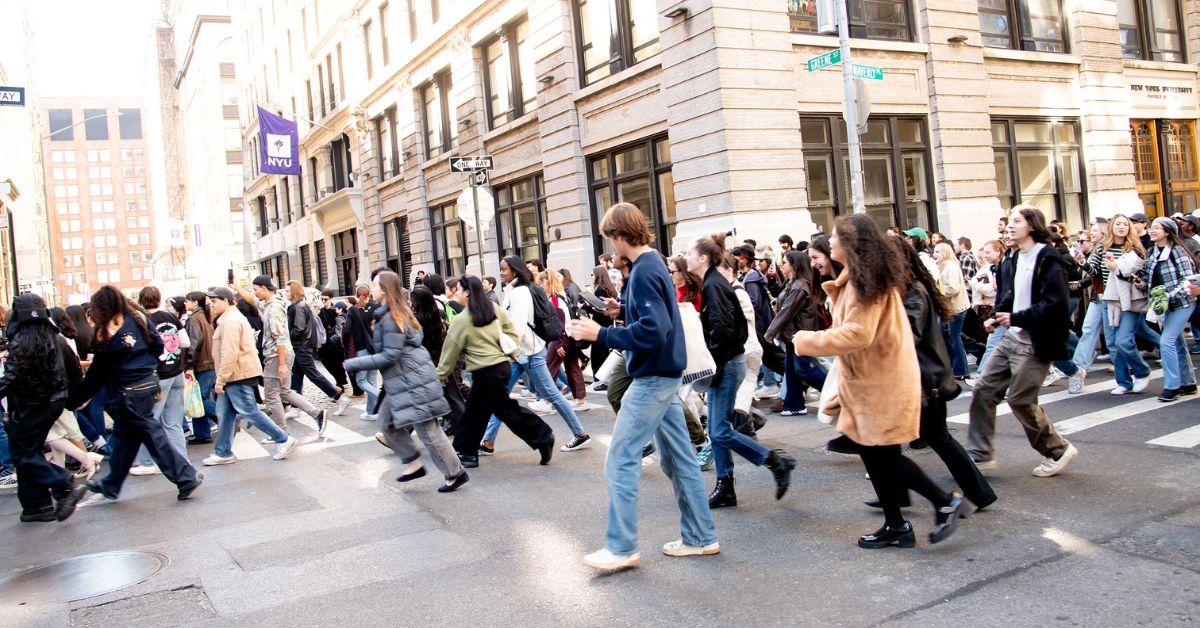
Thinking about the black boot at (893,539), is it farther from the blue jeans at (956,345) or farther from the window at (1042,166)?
the window at (1042,166)

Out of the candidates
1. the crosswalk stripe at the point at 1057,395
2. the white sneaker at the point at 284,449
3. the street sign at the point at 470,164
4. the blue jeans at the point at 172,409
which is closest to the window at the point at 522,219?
the street sign at the point at 470,164

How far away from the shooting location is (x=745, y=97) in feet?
54.1

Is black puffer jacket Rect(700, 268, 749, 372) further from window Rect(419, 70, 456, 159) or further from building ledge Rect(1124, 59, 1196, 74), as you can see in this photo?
window Rect(419, 70, 456, 159)

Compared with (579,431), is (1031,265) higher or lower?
higher

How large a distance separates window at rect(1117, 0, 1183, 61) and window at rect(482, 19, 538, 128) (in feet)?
49.2

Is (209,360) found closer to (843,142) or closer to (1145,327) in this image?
(1145,327)

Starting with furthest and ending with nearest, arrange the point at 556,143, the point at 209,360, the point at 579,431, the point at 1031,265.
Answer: the point at 556,143
the point at 209,360
the point at 579,431
the point at 1031,265

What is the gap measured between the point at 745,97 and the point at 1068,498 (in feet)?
38.9

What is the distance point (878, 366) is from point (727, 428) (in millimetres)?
1541

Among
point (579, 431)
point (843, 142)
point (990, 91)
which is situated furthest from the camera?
point (990, 91)

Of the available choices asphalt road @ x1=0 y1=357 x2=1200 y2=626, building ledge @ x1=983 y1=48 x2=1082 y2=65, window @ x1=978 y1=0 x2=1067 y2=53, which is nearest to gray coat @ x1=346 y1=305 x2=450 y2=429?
asphalt road @ x1=0 y1=357 x2=1200 y2=626

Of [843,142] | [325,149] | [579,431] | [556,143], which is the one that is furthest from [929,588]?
[325,149]

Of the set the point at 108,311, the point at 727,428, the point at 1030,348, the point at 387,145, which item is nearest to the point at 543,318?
the point at 727,428

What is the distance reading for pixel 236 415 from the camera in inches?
384
